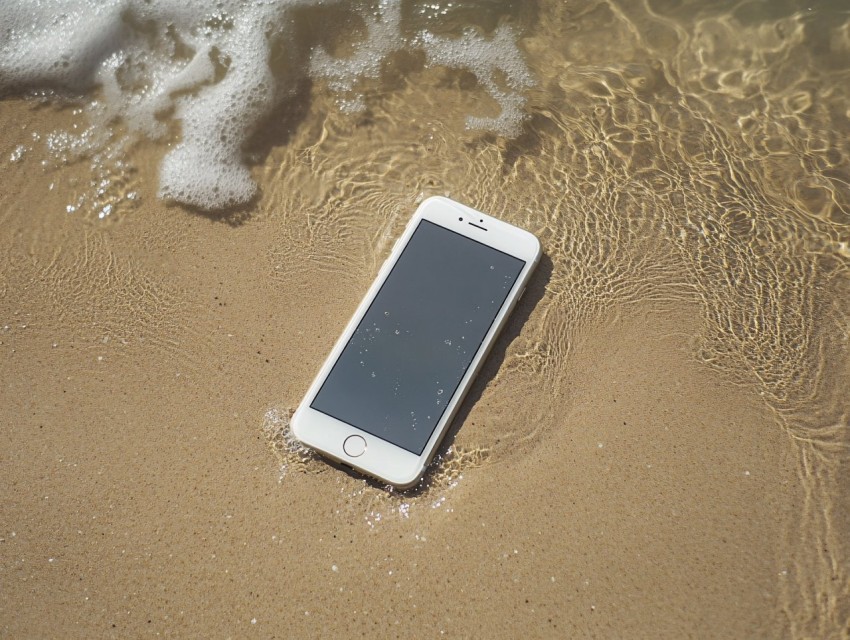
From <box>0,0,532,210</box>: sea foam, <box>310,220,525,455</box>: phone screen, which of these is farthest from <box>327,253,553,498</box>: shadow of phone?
<box>0,0,532,210</box>: sea foam

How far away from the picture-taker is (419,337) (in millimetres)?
2482

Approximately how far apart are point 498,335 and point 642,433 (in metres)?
0.63

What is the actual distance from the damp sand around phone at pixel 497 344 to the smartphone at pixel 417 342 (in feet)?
0.44

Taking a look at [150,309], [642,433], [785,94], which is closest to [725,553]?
[642,433]

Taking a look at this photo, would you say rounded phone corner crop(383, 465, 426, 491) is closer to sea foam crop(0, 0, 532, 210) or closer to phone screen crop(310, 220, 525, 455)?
phone screen crop(310, 220, 525, 455)

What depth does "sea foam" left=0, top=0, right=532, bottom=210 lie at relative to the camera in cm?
289

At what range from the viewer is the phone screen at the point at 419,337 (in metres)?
2.41

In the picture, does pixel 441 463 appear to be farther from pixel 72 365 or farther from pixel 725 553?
pixel 72 365

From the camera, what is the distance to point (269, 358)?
258 cm

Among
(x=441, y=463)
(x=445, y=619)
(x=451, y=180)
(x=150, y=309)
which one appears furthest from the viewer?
(x=451, y=180)

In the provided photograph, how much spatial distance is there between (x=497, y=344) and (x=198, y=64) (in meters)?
1.79

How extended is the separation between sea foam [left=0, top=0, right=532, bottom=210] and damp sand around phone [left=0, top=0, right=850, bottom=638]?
15 mm

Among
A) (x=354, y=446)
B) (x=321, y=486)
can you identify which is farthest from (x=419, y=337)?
(x=321, y=486)

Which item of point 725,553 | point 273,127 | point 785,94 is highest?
point 785,94
